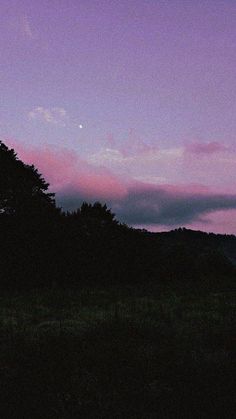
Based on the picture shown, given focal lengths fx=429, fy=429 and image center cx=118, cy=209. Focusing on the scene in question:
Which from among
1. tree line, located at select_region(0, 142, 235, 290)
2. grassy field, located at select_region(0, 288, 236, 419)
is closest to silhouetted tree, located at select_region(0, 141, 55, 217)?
tree line, located at select_region(0, 142, 235, 290)

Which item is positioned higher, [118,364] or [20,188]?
[20,188]

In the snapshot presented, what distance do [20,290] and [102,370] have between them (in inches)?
699

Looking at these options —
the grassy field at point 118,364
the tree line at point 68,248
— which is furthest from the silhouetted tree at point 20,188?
the grassy field at point 118,364

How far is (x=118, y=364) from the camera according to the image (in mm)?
8984

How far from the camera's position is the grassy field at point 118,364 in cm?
671

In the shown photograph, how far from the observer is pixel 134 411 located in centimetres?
651

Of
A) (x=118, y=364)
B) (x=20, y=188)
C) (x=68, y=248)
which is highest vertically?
(x=20, y=188)

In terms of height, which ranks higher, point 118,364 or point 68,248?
point 68,248

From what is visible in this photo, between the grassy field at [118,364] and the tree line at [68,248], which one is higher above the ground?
the tree line at [68,248]

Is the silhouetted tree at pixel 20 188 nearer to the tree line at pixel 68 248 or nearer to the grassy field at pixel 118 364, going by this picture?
the tree line at pixel 68 248

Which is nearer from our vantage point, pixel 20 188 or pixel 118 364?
pixel 118 364

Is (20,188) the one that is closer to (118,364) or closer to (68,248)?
(68,248)

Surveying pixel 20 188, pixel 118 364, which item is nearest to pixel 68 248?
pixel 20 188

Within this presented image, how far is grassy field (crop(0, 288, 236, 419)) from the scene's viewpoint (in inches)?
264
